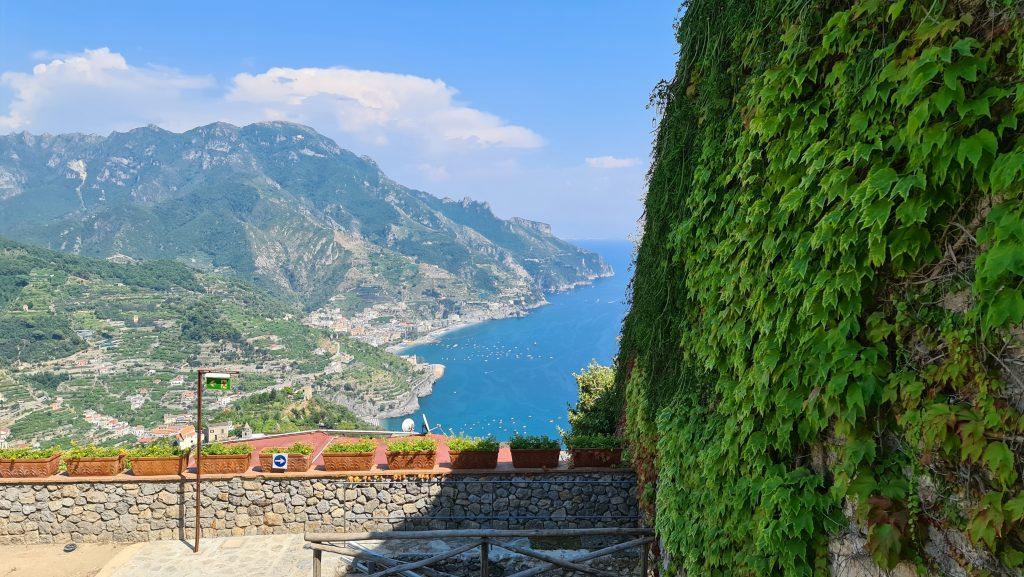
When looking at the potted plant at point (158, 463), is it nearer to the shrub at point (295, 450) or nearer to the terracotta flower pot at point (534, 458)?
the shrub at point (295, 450)

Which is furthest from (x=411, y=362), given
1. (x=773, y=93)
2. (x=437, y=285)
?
(x=773, y=93)

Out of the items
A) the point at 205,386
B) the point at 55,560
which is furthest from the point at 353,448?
the point at 55,560

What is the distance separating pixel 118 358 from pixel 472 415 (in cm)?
4455

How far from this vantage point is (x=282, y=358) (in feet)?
249

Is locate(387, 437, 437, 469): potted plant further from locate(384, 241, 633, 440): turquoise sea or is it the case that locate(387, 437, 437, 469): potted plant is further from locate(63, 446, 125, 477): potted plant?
locate(384, 241, 633, 440): turquoise sea

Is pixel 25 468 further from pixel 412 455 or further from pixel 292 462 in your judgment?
pixel 412 455

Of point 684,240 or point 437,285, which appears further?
point 437,285

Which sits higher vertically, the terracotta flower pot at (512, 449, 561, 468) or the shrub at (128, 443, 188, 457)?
the shrub at (128, 443, 188, 457)

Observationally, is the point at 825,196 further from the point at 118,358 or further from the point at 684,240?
the point at 118,358

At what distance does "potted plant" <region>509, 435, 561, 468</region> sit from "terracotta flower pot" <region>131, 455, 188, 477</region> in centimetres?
499

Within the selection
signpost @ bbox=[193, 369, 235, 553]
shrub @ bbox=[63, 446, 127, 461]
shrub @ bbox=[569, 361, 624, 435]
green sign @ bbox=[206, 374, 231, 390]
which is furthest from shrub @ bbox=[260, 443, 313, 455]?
shrub @ bbox=[569, 361, 624, 435]

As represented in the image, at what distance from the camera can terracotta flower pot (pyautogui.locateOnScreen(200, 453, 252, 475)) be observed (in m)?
7.80

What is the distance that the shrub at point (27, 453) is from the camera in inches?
312

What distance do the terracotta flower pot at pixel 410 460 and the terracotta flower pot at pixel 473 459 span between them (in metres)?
0.33
